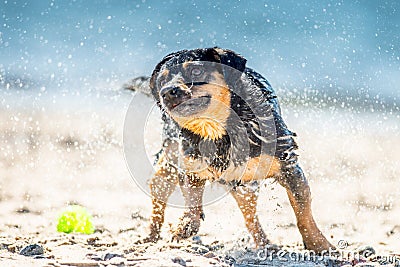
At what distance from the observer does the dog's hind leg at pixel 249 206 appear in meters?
5.43

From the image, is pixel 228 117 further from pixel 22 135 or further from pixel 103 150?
pixel 22 135

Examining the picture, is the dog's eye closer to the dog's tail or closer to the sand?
the dog's tail

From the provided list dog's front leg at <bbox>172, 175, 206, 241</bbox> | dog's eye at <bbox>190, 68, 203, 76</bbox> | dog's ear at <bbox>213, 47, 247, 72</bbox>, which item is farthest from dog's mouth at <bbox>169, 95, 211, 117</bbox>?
dog's front leg at <bbox>172, 175, 206, 241</bbox>

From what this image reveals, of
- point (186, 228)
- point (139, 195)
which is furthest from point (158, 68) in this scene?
point (139, 195)

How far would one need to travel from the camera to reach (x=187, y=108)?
4594 millimetres

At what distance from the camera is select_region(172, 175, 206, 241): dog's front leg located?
5316 mm

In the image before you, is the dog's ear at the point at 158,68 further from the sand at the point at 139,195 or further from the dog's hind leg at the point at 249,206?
the dog's hind leg at the point at 249,206

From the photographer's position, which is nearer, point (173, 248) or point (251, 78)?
point (173, 248)

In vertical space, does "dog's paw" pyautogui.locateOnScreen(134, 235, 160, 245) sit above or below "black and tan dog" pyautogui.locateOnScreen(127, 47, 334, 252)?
→ below

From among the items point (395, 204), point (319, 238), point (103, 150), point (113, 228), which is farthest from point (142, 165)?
point (395, 204)

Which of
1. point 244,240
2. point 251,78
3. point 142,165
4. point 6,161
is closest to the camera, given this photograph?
point 251,78

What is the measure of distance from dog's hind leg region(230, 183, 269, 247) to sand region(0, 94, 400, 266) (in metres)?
0.11

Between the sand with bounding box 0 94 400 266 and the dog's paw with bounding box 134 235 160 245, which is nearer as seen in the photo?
the sand with bounding box 0 94 400 266

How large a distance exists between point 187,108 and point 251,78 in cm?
76
